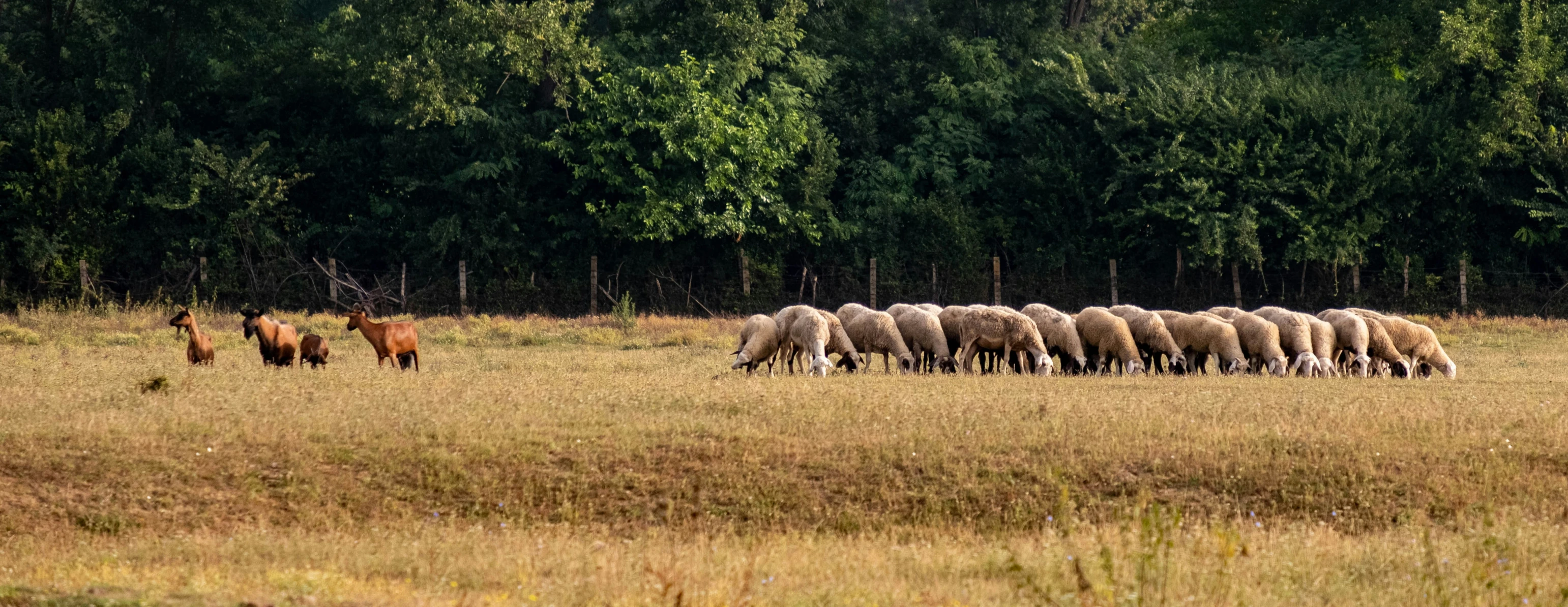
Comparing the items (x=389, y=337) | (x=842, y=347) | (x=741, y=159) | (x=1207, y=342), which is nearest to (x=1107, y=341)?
(x=1207, y=342)

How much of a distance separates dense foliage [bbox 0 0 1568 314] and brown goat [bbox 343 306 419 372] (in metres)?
14.6

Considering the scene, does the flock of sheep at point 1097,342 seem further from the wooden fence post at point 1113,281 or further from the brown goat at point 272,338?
the wooden fence post at point 1113,281

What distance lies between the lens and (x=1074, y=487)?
12789 mm

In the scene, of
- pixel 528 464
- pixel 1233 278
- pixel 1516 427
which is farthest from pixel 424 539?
pixel 1233 278

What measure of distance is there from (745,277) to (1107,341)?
53.6ft

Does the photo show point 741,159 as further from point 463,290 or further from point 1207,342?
point 1207,342

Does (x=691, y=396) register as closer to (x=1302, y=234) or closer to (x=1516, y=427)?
(x=1516, y=427)

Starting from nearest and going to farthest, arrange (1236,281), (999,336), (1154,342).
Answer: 1. (999,336)
2. (1154,342)
3. (1236,281)

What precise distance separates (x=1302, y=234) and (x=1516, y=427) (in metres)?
21.6

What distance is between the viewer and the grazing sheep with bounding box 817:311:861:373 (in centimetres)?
2098

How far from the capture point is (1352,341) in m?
21.9

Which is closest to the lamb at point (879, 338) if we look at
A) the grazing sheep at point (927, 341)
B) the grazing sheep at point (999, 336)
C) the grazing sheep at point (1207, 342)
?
the grazing sheep at point (927, 341)

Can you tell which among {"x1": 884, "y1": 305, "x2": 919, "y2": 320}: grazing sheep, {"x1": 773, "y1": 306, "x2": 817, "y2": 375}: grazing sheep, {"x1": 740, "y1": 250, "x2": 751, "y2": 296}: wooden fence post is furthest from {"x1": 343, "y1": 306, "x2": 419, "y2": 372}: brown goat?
{"x1": 740, "y1": 250, "x2": 751, "y2": 296}: wooden fence post

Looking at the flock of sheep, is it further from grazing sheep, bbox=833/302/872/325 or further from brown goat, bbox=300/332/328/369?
brown goat, bbox=300/332/328/369
